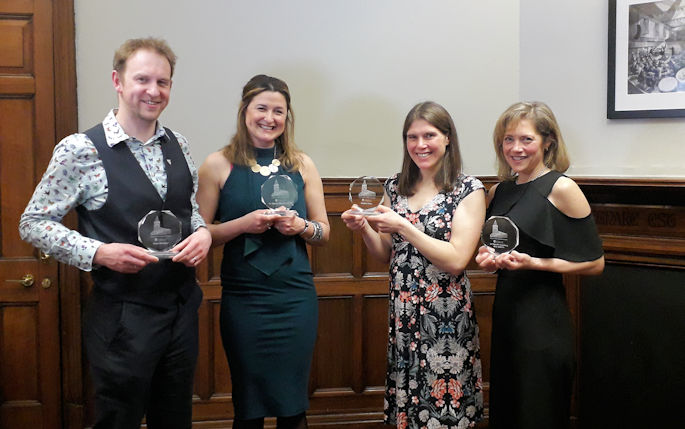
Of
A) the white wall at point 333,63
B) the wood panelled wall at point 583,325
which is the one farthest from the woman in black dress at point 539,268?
the white wall at point 333,63

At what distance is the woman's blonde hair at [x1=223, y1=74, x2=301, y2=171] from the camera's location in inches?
79.3

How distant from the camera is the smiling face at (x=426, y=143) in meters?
2.04

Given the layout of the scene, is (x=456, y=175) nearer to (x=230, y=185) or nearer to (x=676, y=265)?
(x=230, y=185)

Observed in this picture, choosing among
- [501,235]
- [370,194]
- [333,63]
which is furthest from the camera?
[333,63]

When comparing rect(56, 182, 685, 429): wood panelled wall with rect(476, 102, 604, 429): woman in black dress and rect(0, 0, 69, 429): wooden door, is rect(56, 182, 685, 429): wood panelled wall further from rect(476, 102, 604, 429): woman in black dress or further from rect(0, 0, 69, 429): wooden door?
rect(476, 102, 604, 429): woman in black dress

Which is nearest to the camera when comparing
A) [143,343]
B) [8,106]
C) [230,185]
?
[143,343]

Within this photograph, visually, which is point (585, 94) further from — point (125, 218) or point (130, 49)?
point (125, 218)

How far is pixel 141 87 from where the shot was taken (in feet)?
5.55

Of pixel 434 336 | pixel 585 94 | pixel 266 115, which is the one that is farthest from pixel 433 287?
pixel 585 94

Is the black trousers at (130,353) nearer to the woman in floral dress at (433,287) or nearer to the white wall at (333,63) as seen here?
the woman in floral dress at (433,287)

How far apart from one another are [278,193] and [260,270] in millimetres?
273

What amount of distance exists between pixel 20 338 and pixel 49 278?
1.07 ft

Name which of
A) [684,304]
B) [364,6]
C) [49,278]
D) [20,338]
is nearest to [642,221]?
[684,304]

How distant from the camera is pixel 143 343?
167 cm
